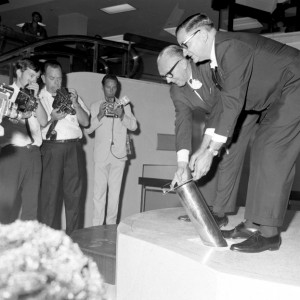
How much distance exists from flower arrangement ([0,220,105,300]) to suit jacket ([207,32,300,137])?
1.31 metres

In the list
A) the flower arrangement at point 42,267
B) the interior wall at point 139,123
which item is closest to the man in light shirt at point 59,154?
the interior wall at point 139,123

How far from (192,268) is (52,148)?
7.06 ft

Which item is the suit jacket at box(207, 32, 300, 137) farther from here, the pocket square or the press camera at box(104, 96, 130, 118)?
the press camera at box(104, 96, 130, 118)

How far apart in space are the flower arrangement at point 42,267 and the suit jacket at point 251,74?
1.31 m

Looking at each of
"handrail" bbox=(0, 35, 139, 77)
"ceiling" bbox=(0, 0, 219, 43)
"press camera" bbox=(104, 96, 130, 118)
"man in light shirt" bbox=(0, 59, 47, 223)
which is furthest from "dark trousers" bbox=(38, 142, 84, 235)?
"ceiling" bbox=(0, 0, 219, 43)

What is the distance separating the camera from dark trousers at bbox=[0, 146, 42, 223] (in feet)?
9.34

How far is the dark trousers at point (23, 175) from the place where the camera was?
2.85m

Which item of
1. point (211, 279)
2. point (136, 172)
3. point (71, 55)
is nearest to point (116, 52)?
point (71, 55)

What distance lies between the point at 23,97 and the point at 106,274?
1.14m

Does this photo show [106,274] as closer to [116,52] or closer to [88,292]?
[88,292]

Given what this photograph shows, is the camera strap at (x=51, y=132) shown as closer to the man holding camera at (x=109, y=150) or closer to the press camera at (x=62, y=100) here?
the press camera at (x=62, y=100)

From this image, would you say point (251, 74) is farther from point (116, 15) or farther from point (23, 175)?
point (116, 15)

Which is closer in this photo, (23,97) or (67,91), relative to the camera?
(23,97)

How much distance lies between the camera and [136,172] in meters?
4.62
